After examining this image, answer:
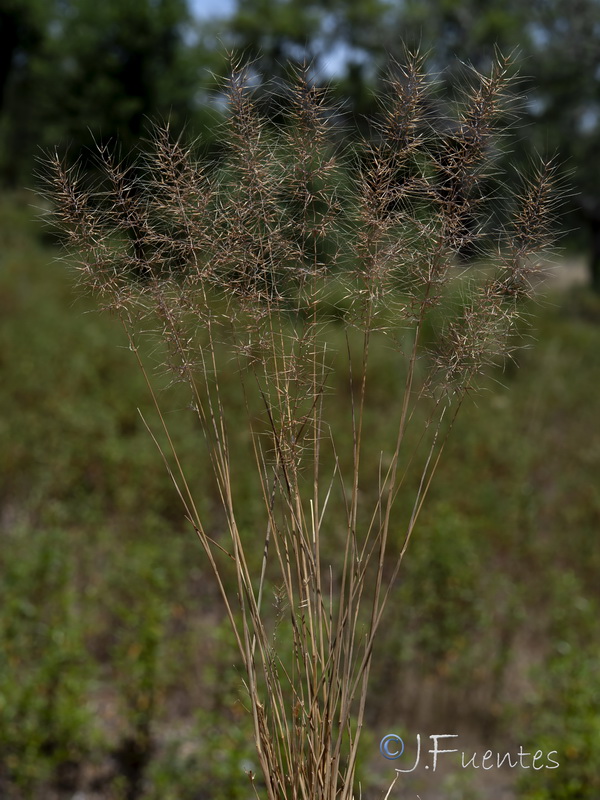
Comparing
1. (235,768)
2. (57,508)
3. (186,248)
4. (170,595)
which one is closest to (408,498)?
(170,595)

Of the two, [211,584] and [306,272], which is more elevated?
[211,584]

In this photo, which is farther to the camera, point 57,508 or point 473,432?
point 473,432

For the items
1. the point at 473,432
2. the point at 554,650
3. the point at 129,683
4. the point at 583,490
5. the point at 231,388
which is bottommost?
the point at 129,683

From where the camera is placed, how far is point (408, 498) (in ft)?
13.7

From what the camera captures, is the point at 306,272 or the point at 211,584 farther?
the point at 211,584

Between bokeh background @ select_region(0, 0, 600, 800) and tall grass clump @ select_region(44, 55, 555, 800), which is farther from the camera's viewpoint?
bokeh background @ select_region(0, 0, 600, 800)

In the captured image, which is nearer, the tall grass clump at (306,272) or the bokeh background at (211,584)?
the tall grass clump at (306,272)

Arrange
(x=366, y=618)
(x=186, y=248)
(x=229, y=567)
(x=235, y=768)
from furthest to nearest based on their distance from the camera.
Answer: (x=229, y=567) → (x=366, y=618) → (x=235, y=768) → (x=186, y=248)

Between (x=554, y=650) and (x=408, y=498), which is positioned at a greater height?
(x=408, y=498)

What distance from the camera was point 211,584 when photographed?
3947 millimetres

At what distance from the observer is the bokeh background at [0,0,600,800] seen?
2.64 meters

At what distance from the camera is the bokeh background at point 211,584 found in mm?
2643

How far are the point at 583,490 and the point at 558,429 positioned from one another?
1.44 meters

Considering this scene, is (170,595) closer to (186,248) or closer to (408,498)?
(408,498)
